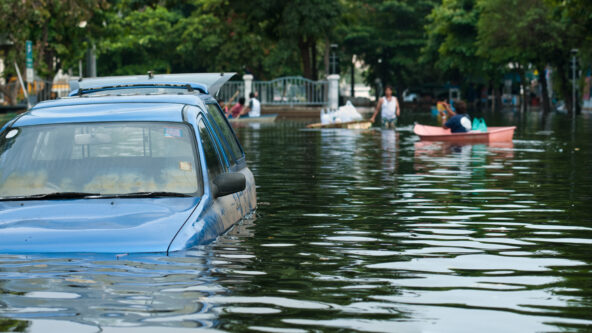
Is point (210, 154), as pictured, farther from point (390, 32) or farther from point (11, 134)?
point (390, 32)

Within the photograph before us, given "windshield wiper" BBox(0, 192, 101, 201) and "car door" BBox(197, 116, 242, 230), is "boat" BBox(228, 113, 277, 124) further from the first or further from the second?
"windshield wiper" BBox(0, 192, 101, 201)

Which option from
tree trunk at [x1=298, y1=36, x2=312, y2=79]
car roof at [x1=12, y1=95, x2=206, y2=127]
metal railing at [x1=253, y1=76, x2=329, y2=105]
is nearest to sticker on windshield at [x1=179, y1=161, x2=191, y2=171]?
car roof at [x1=12, y1=95, x2=206, y2=127]

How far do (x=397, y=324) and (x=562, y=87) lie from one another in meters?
63.1

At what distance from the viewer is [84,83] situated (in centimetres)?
1012

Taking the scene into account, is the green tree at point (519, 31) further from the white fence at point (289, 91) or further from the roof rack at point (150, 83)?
the roof rack at point (150, 83)

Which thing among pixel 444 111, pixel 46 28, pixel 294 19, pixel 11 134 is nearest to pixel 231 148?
pixel 11 134

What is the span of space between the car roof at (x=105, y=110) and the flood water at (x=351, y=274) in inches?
44.0

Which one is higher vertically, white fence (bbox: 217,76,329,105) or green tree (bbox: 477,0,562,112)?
green tree (bbox: 477,0,562,112)

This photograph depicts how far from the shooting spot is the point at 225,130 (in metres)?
10.1

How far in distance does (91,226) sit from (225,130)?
10.2 ft

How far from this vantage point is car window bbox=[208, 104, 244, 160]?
388 inches

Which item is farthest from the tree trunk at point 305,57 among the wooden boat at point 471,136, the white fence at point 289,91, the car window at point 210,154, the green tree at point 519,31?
the car window at point 210,154

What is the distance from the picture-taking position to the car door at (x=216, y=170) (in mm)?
8125

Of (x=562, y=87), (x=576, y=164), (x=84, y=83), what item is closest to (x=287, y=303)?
(x=84, y=83)
